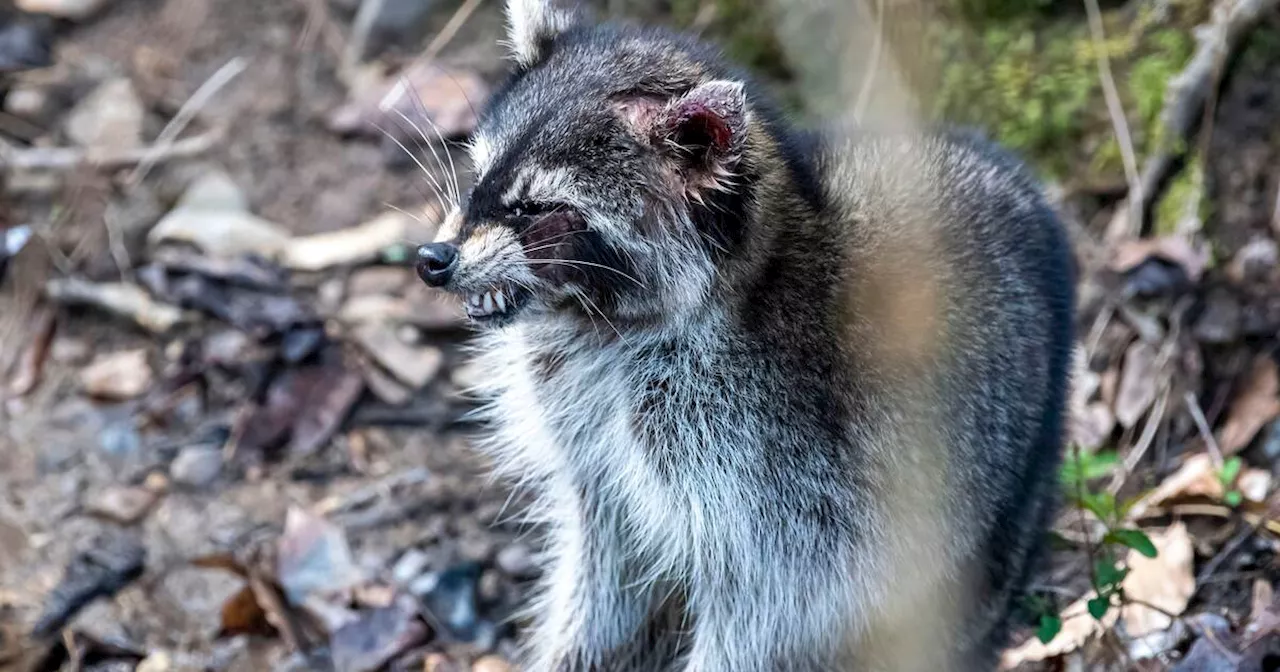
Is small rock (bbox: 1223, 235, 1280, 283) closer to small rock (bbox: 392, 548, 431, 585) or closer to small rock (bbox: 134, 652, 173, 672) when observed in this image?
small rock (bbox: 392, 548, 431, 585)

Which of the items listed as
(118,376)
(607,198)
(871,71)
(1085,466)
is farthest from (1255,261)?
(118,376)

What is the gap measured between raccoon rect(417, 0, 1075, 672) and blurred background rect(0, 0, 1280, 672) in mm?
332

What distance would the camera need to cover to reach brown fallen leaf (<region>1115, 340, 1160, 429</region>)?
4728mm

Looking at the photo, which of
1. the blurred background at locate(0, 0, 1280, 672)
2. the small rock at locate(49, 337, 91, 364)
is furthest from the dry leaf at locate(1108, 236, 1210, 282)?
the small rock at locate(49, 337, 91, 364)

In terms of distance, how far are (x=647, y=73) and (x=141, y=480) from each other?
2.74m

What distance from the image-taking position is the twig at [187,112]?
586 centimetres

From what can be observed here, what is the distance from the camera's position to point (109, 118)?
19.6 feet

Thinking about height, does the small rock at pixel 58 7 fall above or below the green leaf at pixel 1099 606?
below

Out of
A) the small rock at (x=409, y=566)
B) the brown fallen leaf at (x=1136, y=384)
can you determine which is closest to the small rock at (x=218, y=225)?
the small rock at (x=409, y=566)

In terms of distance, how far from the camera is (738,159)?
317cm

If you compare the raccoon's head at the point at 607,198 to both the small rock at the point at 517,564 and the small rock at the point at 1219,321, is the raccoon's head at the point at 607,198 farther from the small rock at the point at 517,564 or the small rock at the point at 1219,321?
the small rock at the point at 1219,321

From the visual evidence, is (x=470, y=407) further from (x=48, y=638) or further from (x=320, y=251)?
(x=48, y=638)

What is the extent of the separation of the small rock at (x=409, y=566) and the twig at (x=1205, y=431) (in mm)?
2644

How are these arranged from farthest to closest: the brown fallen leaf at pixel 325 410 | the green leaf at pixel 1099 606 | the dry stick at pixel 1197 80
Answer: the brown fallen leaf at pixel 325 410 → the dry stick at pixel 1197 80 → the green leaf at pixel 1099 606
